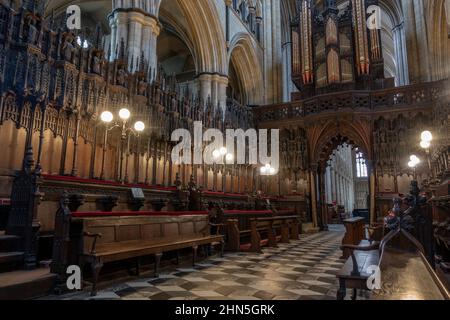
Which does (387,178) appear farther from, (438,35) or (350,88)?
(438,35)

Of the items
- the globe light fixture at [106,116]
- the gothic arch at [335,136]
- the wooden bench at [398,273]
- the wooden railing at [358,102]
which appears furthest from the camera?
the gothic arch at [335,136]

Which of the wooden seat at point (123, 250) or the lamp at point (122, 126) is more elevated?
A: the lamp at point (122, 126)

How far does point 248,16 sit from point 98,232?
17.4m

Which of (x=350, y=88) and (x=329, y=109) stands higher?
(x=350, y=88)

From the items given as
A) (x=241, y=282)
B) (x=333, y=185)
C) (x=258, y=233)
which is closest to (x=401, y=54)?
(x=333, y=185)

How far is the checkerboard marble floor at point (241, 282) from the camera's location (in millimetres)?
3497

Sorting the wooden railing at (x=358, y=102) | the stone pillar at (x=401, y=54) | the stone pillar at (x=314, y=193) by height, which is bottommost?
the stone pillar at (x=314, y=193)

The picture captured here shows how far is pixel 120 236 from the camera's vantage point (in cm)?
432

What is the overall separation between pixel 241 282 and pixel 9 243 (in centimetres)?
295

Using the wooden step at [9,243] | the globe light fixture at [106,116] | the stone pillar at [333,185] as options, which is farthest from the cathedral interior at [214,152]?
the stone pillar at [333,185]

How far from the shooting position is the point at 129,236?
14.6ft

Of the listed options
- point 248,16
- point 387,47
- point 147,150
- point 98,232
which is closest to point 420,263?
point 98,232

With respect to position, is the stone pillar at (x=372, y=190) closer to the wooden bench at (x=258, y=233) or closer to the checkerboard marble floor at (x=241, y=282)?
the wooden bench at (x=258, y=233)

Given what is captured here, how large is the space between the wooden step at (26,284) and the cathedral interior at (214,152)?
0.02 meters
